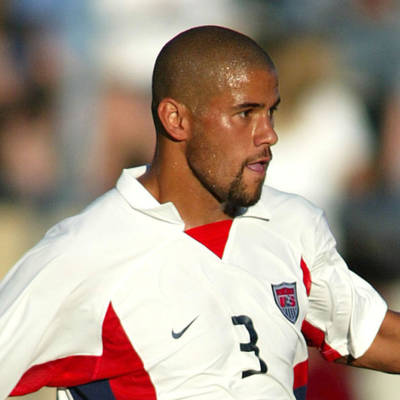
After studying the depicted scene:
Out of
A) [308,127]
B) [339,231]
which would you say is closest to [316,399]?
[339,231]

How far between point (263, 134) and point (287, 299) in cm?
54

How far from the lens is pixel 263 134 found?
116 inches

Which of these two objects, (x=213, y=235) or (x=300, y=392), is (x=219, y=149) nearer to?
(x=213, y=235)

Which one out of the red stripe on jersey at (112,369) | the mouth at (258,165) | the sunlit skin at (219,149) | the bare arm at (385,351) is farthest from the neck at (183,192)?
the bare arm at (385,351)

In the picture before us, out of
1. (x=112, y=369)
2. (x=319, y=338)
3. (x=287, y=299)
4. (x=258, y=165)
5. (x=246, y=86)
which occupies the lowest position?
(x=319, y=338)

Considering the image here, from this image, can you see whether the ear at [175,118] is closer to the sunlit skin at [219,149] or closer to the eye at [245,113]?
the sunlit skin at [219,149]

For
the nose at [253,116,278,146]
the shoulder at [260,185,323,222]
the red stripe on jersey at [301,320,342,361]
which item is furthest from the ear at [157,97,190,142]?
the red stripe on jersey at [301,320,342,361]

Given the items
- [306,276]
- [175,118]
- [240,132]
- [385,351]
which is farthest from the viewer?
[385,351]

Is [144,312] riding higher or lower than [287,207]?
lower

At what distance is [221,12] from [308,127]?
3.21ft

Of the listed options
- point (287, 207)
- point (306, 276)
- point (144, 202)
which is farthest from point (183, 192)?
point (306, 276)

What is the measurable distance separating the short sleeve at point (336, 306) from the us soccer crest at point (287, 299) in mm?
172

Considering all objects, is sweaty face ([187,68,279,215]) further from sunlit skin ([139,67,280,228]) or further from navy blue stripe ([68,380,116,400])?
navy blue stripe ([68,380,116,400])

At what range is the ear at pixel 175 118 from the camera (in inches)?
121
